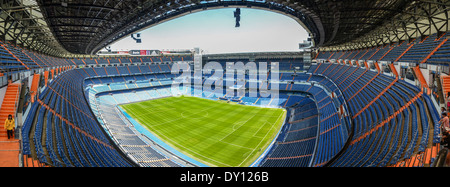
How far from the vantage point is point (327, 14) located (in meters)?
19.6

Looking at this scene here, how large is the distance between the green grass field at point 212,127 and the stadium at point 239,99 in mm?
189

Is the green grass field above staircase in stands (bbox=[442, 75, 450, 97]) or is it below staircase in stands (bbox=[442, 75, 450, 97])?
below

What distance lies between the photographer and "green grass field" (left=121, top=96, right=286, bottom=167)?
68.2ft

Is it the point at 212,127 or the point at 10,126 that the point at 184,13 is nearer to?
the point at 212,127

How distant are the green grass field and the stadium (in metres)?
0.19

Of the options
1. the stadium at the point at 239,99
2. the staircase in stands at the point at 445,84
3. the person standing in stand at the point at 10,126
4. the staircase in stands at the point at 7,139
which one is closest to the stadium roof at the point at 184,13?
the stadium at the point at 239,99

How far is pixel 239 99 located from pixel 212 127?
17.1 meters

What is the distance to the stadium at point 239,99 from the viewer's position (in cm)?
947

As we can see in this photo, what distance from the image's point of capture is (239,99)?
4450cm

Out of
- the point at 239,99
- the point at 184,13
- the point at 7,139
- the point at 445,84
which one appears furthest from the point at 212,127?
the point at 445,84

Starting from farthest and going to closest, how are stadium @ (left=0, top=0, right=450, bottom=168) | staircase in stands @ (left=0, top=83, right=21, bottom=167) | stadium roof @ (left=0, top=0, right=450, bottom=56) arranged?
stadium roof @ (left=0, top=0, right=450, bottom=56) → stadium @ (left=0, top=0, right=450, bottom=168) → staircase in stands @ (left=0, top=83, right=21, bottom=167)

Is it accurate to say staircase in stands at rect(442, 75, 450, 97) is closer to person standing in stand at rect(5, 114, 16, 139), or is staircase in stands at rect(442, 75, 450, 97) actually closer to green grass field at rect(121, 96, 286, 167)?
green grass field at rect(121, 96, 286, 167)

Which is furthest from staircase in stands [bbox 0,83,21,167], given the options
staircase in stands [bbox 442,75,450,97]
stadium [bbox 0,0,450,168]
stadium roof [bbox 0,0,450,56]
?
staircase in stands [bbox 442,75,450,97]
